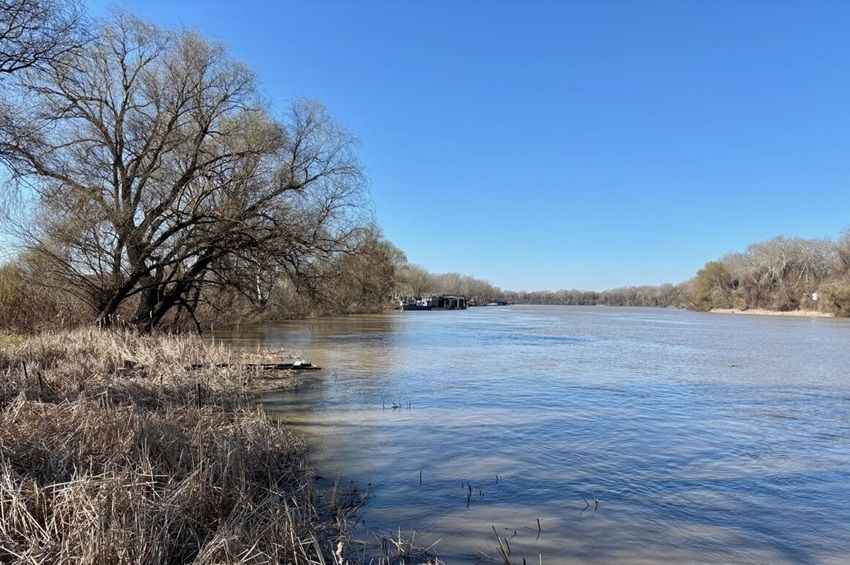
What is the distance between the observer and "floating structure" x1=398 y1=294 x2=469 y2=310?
122 meters

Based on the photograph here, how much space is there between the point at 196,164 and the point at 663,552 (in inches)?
783

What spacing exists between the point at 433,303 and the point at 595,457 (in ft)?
395

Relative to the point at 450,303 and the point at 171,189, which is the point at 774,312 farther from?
the point at 171,189

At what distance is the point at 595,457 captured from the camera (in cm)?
903

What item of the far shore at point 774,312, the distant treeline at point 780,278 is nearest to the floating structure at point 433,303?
the distant treeline at point 780,278

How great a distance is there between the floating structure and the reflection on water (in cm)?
10161

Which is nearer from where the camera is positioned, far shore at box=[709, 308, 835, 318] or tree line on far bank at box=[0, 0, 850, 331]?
tree line on far bank at box=[0, 0, 850, 331]

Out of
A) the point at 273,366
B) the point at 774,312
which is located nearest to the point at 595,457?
the point at 273,366

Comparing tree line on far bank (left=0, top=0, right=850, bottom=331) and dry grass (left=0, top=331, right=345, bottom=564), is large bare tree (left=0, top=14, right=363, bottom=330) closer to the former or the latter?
tree line on far bank (left=0, top=0, right=850, bottom=331)

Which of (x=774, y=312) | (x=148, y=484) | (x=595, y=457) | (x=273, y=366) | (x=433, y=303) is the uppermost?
(x=433, y=303)

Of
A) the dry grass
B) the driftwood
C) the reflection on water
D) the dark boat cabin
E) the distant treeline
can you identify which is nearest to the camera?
the dry grass

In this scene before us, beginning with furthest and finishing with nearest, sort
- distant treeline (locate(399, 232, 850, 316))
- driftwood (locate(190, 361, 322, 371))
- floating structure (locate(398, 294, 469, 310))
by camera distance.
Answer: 1. floating structure (locate(398, 294, 469, 310))
2. distant treeline (locate(399, 232, 850, 316))
3. driftwood (locate(190, 361, 322, 371))

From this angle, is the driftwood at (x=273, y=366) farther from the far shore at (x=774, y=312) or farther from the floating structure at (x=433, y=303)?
the floating structure at (x=433, y=303)

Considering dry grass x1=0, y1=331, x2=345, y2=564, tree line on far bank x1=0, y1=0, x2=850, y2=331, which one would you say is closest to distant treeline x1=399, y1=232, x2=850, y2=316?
tree line on far bank x1=0, y1=0, x2=850, y2=331
